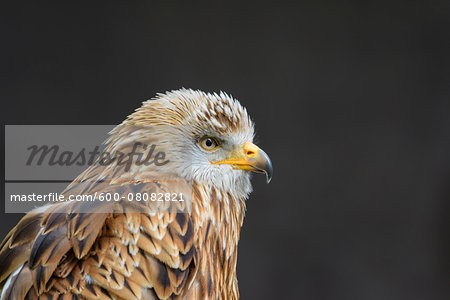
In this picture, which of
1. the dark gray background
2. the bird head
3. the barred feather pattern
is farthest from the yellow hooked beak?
the dark gray background

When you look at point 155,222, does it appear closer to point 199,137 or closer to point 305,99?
point 199,137

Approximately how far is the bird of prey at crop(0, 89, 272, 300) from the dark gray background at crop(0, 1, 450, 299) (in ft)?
3.63

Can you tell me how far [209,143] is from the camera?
1.28m

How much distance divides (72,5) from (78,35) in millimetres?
126

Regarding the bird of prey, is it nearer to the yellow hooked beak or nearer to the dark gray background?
the yellow hooked beak

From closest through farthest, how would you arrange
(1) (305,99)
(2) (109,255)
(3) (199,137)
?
(2) (109,255)
(3) (199,137)
(1) (305,99)

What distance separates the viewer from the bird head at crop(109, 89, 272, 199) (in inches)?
48.9

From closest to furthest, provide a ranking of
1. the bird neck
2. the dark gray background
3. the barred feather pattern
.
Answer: the barred feather pattern
the bird neck
the dark gray background

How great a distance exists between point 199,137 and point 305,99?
53.7 inches

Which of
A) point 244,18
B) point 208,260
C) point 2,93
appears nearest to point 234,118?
point 208,260

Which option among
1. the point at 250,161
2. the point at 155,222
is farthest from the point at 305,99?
the point at 155,222

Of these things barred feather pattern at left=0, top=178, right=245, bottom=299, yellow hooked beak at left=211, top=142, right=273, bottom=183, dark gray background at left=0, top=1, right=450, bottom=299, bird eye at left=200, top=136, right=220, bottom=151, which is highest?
dark gray background at left=0, top=1, right=450, bottom=299

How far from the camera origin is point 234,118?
1.29m

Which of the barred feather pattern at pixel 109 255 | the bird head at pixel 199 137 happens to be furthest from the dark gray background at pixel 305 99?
the barred feather pattern at pixel 109 255
